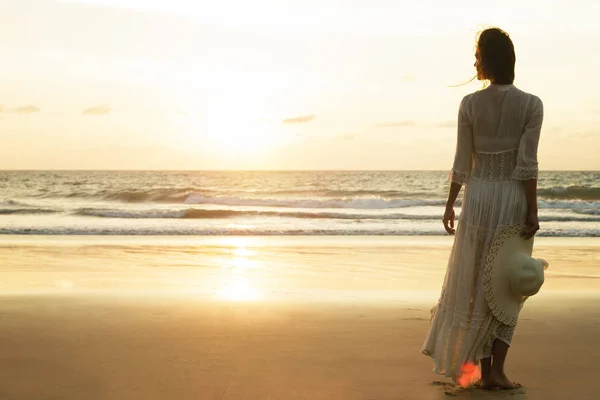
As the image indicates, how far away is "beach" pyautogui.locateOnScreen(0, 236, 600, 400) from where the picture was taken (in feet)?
13.6

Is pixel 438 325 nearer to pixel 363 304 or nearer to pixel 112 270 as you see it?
pixel 363 304

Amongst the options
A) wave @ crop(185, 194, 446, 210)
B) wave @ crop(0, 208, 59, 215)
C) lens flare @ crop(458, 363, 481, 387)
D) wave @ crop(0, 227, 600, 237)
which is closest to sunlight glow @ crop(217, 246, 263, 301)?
lens flare @ crop(458, 363, 481, 387)

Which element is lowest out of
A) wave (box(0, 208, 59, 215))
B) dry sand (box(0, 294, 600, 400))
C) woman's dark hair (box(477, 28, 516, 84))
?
wave (box(0, 208, 59, 215))

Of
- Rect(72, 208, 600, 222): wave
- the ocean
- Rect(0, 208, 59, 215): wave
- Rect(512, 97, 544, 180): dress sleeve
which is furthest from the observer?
Rect(0, 208, 59, 215): wave

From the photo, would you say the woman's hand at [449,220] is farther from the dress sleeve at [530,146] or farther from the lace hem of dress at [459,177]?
the dress sleeve at [530,146]

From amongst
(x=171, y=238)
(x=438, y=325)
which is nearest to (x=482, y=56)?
(x=438, y=325)

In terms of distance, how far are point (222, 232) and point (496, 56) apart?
43.6 ft

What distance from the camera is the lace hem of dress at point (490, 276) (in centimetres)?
389

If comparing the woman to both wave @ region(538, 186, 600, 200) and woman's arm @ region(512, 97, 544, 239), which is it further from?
wave @ region(538, 186, 600, 200)

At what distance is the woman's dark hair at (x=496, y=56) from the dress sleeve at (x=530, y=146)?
0.72ft

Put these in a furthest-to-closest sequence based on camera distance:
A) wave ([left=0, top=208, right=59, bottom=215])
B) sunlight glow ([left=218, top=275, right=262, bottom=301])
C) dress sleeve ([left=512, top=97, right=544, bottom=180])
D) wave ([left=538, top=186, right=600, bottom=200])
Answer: wave ([left=538, top=186, right=600, bottom=200]), wave ([left=0, top=208, right=59, bottom=215]), sunlight glow ([left=218, top=275, right=262, bottom=301]), dress sleeve ([left=512, top=97, right=544, bottom=180])

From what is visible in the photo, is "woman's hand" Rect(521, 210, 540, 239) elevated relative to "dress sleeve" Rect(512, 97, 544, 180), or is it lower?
lower

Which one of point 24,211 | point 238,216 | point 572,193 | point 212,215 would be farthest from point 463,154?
point 572,193

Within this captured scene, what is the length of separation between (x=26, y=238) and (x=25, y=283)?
7117 mm
